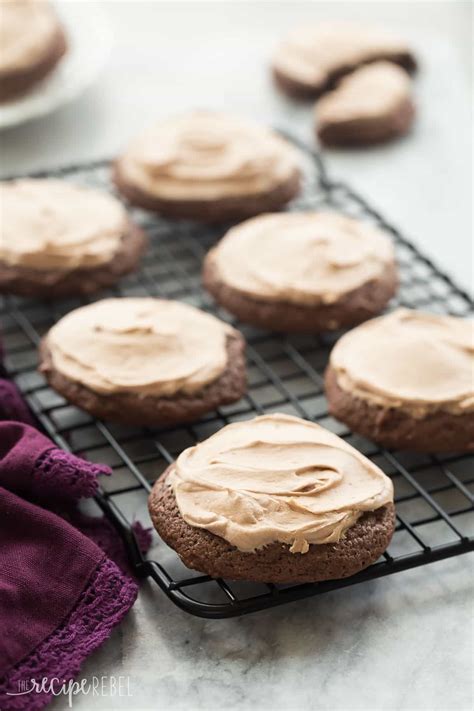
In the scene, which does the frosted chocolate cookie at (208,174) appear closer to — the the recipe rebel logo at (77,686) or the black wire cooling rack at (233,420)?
the black wire cooling rack at (233,420)

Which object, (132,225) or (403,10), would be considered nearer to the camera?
(132,225)

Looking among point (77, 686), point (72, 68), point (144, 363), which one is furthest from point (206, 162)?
point (77, 686)

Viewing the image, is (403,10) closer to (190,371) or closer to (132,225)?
(132,225)

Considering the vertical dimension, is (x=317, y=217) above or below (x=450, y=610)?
above

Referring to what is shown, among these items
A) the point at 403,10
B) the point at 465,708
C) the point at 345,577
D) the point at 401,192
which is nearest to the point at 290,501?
the point at 345,577

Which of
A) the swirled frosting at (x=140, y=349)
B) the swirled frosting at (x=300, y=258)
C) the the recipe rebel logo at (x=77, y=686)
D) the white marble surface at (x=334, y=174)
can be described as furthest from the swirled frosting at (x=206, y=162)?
the the recipe rebel logo at (x=77, y=686)
